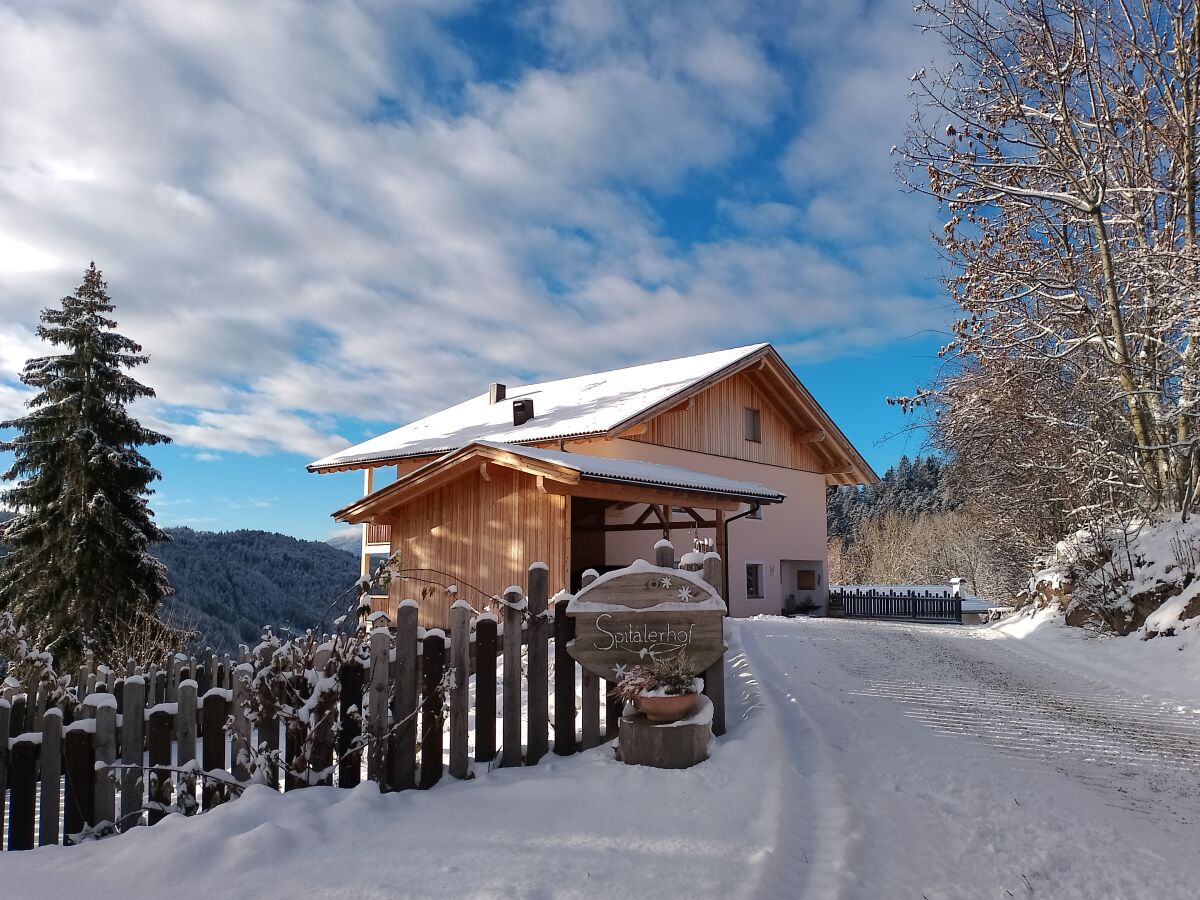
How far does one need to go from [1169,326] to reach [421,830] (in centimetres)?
1282

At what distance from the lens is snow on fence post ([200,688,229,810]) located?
4.23m

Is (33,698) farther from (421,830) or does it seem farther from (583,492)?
(583,492)

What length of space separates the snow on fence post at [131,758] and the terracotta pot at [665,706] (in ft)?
8.96

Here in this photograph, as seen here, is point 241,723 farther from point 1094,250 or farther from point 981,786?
point 1094,250

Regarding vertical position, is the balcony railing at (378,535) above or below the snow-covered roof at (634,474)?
below

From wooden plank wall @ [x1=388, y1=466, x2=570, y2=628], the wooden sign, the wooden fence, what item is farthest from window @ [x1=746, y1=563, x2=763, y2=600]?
the wooden sign

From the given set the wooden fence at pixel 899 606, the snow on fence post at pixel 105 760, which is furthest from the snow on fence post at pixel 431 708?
the wooden fence at pixel 899 606

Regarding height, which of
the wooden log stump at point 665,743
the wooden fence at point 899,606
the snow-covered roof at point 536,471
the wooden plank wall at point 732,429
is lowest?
the wooden fence at point 899,606

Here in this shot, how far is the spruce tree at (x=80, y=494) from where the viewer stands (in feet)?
65.0

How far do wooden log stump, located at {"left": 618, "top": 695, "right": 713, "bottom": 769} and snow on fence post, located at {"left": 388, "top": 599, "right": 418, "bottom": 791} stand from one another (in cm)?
129

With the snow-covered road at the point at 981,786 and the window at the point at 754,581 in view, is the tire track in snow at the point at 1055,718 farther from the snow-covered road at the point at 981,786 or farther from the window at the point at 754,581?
the window at the point at 754,581

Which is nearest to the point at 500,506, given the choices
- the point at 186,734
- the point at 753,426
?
the point at 186,734

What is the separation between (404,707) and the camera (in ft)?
15.3

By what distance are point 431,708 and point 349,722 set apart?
A: 0.47m
